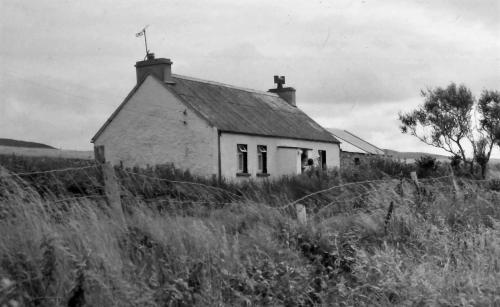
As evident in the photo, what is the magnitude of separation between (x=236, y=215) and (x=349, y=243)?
5.87 feet

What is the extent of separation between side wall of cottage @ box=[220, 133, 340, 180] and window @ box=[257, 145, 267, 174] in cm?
16

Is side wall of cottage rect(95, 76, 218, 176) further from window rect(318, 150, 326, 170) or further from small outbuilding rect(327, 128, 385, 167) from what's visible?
small outbuilding rect(327, 128, 385, 167)

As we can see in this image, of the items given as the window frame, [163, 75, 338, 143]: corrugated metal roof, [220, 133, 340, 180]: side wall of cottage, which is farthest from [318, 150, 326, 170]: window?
[163, 75, 338, 143]: corrugated metal roof

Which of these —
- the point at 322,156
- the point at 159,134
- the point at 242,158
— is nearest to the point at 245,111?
the point at 242,158

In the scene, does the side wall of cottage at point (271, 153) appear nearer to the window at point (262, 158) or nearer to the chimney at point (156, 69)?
the window at point (262, 158)

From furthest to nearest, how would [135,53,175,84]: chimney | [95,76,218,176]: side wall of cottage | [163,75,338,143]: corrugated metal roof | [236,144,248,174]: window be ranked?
[236,144,248,174]: window
[135,53,175,84]: chimney
[163,75,338,143]: corrugated metal roof
[95,76,218,176]: side wall of cottage

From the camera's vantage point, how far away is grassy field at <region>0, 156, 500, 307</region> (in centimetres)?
708

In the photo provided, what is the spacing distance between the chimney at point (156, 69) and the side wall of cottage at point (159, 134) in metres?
0.37

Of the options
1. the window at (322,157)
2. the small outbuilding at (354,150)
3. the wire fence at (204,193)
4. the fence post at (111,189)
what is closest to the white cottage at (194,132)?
the window at (322,157)

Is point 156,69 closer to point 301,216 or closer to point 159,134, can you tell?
point 159,134

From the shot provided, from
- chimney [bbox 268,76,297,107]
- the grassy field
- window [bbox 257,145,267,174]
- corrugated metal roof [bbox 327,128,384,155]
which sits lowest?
the grassy field

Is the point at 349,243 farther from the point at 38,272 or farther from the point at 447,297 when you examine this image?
the point at 38,272

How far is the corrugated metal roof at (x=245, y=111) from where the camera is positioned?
3522 centimetres

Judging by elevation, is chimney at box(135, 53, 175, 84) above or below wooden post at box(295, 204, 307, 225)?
above
